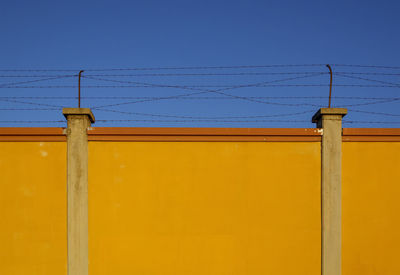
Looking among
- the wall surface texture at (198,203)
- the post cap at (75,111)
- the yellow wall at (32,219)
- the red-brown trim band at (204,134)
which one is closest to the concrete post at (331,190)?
the wall surface texture at (198,203)

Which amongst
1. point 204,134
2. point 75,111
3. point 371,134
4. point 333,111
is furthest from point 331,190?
point 75,111

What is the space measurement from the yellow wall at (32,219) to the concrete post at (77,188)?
0.15 metres

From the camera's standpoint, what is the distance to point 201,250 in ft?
19.9

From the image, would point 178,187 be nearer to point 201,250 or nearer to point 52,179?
point 201,250

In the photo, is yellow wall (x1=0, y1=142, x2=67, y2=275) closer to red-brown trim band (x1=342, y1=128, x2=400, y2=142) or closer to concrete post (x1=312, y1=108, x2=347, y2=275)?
concrete post (x1=312, y1=108, x2=347, y2=275)

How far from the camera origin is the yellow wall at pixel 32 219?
236 inches

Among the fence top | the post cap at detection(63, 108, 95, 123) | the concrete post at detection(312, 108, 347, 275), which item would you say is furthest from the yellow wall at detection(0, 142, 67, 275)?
the concrete post at detection(312, 108, 347, 275)

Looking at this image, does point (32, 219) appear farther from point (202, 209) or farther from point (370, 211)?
point (370, 211)

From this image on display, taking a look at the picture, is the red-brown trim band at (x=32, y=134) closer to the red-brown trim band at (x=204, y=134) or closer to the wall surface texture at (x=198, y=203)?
the wall surface texture at (x=198, y=203)

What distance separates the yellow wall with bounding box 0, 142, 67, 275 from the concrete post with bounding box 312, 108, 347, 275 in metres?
5.03

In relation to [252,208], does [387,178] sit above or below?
above

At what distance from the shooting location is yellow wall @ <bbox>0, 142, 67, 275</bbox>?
236 inches

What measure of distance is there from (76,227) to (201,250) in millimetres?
2447

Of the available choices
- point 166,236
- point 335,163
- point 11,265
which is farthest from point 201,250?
point 11,265
